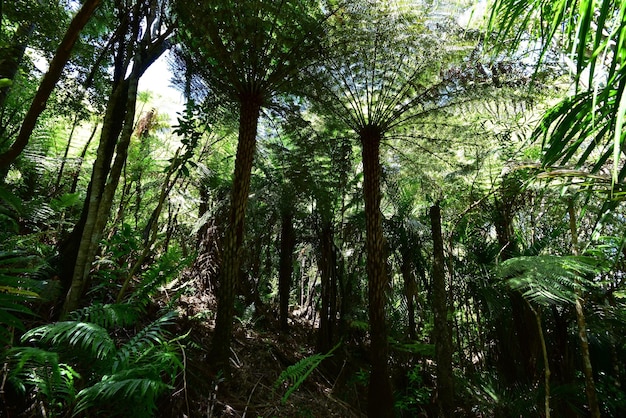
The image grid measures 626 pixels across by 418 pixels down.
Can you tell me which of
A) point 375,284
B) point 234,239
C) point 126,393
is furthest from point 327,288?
point 126,393

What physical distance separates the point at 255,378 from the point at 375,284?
5.55ft

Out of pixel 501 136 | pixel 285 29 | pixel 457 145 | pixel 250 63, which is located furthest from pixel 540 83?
pixel 250 63

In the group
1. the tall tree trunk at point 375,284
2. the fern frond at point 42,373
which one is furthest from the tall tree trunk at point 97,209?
the tall tree trunk at point 375,284

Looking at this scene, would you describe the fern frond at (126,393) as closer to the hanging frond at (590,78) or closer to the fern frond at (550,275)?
the hanging frond at (590,78)

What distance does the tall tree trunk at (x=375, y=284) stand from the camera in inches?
146

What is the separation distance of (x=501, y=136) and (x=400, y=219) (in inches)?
75.4

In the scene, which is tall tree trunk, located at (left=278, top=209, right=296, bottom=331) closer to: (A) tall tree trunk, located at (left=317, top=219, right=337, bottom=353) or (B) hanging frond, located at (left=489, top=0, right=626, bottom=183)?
(A) tall tree trunk, located at (left=317, top=219, right=337, bottom=353)

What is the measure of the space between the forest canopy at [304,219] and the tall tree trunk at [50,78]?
3.14ft

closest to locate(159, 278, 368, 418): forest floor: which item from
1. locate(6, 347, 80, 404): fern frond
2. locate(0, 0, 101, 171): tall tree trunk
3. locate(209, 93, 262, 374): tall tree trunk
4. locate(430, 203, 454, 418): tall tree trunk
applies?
locate(209, 93, 262, 374): tall tree trunk

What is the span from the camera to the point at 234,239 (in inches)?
135

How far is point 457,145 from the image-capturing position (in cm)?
515

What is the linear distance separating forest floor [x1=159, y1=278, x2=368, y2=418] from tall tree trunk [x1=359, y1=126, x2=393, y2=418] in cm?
41

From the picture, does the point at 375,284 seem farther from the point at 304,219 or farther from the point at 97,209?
the point at 97,209

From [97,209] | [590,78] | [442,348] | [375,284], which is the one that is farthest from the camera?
[375,284]
